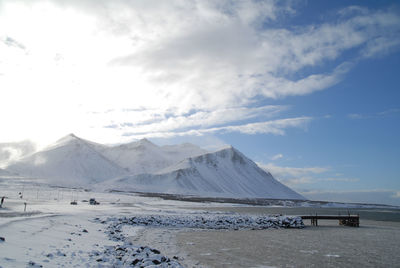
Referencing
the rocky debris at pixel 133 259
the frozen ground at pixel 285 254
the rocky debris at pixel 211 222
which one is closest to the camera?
the rocky debris at pixel 133 259

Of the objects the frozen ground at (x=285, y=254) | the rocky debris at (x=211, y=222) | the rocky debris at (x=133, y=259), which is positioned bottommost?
the rocky debris at (x=211, y=222)

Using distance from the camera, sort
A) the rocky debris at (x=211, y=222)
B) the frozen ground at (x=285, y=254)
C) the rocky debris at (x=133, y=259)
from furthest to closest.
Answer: the rocky debris at (x=211, y=222), the frozen ground at (x=285, y=254), the rocky debris at (x=133, y=259)

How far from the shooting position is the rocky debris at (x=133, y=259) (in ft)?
42.4

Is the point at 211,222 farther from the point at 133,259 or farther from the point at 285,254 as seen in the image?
the point at 133,259

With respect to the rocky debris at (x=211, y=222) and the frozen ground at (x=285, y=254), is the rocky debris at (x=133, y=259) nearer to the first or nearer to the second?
the frozen ground at (x=285, y=254)

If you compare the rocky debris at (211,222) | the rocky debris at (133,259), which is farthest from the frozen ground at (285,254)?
the rocky debris at (211,222)

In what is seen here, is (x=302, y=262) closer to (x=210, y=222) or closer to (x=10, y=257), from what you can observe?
(x=10, y=257)

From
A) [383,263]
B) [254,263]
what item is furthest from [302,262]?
[383,263]

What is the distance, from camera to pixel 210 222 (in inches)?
1452

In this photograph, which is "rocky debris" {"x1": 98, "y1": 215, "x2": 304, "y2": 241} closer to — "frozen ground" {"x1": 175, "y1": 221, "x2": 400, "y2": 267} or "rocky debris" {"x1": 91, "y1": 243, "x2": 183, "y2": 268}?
"frozen ground" {"x1": 175, "y1": 221, "x2": 400, "y2": 267}

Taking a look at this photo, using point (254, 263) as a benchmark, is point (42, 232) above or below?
above

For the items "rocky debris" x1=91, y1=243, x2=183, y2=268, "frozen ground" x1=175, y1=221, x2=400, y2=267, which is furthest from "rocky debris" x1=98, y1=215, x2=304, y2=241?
"rocky debris" x1=91, y1=243, x2=183, y2=268

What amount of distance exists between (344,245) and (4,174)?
21603 cm

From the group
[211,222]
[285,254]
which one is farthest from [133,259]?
[211,222]
